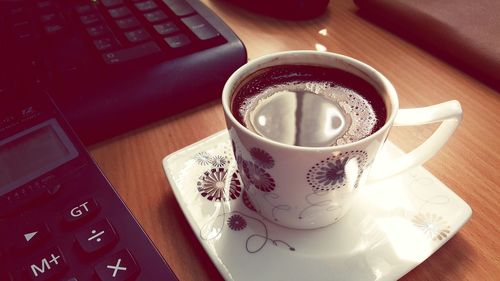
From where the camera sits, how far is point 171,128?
1.27 ft

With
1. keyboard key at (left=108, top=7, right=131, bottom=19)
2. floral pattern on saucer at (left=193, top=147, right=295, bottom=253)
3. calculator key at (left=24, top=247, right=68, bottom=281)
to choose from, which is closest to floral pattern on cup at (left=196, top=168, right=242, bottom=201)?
floral pattern on saucer at (left=193, top=147, right=295, bottom=253)

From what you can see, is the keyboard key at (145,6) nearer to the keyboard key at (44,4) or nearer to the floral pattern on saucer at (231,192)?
the keyboard key at (44,4)

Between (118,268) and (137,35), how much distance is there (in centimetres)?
24

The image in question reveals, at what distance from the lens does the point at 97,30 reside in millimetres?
417

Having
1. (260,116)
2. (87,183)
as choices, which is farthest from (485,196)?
(87,183)

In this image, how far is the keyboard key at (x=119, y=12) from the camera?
1.44 feet

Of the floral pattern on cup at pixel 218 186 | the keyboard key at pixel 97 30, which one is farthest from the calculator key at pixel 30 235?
the keyboard key at pixel 97 30

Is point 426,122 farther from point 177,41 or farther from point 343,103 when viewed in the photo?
point 177,41

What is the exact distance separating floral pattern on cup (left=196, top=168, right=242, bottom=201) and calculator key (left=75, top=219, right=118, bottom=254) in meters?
0.08

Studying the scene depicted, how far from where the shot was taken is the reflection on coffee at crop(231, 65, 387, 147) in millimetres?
275

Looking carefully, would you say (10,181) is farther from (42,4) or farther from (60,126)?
(42,4)

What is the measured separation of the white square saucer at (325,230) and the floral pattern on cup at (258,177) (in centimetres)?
3

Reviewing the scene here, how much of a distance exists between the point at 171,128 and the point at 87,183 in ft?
0.36

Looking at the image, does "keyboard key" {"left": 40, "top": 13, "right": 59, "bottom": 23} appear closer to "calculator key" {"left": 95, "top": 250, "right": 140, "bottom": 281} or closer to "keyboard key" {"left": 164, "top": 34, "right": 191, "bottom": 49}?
"keyboard key" {"left": 164, "top": 34, "right": 191, "bottom": 49}
